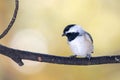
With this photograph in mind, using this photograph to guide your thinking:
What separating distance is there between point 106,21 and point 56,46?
46 centimetres

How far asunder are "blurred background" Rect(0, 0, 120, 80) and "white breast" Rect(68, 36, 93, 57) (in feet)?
5.65

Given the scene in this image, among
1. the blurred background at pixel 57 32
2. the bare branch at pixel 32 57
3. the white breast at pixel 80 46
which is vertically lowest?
the blurred background at pixel 57 32

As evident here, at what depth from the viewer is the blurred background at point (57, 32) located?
3.15 metres

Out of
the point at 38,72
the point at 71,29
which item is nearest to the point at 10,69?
the point at 38,72

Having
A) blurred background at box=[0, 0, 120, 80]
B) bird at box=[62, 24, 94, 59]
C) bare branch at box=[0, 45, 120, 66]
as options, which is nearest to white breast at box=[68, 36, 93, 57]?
bird at box=[62, 24, 94, 59]

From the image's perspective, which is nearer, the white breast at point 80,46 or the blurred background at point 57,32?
the white breast at point 80,46

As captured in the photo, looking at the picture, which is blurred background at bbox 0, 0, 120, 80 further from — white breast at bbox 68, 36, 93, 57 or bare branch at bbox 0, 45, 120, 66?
bare branch at bbox 0, 45, 120, 66

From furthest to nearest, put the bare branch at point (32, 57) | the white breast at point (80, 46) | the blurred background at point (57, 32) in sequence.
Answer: the blurred background at point (57, 32) → the white breast at point (80, 46) → the bare branch at point (32, 57)

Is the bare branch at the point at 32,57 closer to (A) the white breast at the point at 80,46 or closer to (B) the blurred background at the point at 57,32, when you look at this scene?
(A) the white breast at the point at 80,46

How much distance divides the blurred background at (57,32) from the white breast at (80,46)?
1.72m

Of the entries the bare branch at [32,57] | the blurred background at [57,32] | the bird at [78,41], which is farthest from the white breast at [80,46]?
the blurred background at [57,32]

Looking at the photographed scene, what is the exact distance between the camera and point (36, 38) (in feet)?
11.3

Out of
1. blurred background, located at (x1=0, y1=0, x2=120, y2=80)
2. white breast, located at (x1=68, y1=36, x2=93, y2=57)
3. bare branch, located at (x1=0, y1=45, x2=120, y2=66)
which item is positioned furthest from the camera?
blurred background, located at (x1=0, y1=0, x2=120, y2=80)

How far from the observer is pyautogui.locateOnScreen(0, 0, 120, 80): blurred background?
3154 mm
